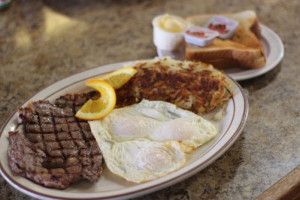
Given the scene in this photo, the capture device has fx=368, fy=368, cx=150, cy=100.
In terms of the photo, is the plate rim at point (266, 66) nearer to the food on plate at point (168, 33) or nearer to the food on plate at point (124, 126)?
the food on plate at point (124, 126)

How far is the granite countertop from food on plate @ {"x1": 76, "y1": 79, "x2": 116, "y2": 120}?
1.85 ft

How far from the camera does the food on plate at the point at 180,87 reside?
2.26m

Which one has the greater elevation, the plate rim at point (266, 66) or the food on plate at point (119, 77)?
the food on plate at point (119, 77)

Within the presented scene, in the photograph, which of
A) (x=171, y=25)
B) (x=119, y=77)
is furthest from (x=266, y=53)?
(x=119, y=77)

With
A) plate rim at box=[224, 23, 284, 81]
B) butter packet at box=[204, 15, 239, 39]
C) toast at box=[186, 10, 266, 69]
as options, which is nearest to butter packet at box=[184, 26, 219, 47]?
toast at box=[186, 10, 266, 69]

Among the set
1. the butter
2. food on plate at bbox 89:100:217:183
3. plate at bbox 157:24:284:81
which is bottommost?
plate at bbox 157:24:284:81

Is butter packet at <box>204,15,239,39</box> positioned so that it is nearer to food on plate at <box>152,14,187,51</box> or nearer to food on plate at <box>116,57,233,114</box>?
food on plate at <box>152,14,187,51</box>

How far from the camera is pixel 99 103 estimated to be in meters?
2.21

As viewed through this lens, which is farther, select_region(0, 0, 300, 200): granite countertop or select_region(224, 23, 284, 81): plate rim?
select_region(224, 23, 284, 81): plate rim

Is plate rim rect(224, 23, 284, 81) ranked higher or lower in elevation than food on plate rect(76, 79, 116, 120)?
lower

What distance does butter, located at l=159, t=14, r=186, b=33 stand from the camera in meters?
2.90

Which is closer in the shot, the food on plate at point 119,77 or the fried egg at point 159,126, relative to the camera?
the fried egg at point 159,126

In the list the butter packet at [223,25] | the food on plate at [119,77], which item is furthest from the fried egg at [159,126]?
the butter packet at [223,25]

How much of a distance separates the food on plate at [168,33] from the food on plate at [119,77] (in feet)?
2.06
